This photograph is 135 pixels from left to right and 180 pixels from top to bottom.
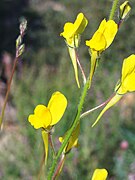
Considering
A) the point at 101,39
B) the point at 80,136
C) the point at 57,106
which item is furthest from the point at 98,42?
the point at 80,136

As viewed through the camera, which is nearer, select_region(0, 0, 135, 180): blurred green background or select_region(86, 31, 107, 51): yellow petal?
select_region(86, 31, 107, 51): yellow petal

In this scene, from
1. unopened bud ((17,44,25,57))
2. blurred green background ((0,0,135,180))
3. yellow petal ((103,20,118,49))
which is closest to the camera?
yellow petal ((103,20,118,49))

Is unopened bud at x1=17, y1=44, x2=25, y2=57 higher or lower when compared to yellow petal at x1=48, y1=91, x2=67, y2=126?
higher

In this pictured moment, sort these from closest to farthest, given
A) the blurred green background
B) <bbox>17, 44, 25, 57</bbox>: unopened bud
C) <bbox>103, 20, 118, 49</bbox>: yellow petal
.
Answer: <bbox>103, 20, 118, 49</bbox>: yellow petal → <bbox>17, 44, 25, 57</bbox>: unopened bud → the blurred green background

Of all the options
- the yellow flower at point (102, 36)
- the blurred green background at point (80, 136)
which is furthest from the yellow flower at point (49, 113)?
the blurred green background at point (80, 136)

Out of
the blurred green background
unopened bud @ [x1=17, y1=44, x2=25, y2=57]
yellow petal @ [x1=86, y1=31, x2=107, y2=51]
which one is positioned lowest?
yellow petal @ [x1=86, y1=31, x2=107, y2=51]

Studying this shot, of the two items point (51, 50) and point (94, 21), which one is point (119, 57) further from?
point (51, 50)

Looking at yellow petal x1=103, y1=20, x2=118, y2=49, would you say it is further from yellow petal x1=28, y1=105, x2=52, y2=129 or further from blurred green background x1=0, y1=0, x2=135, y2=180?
blurred green background x1=0, y1=0, x2=135, y2=180

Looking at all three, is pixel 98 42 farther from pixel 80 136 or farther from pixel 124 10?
pixel 80 136

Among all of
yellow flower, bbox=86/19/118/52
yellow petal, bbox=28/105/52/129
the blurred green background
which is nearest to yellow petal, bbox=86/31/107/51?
yellow flower, bbox=86/19/118/52

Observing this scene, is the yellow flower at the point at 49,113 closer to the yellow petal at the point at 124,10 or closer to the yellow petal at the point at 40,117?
the yellow petal at the point at 40,117
